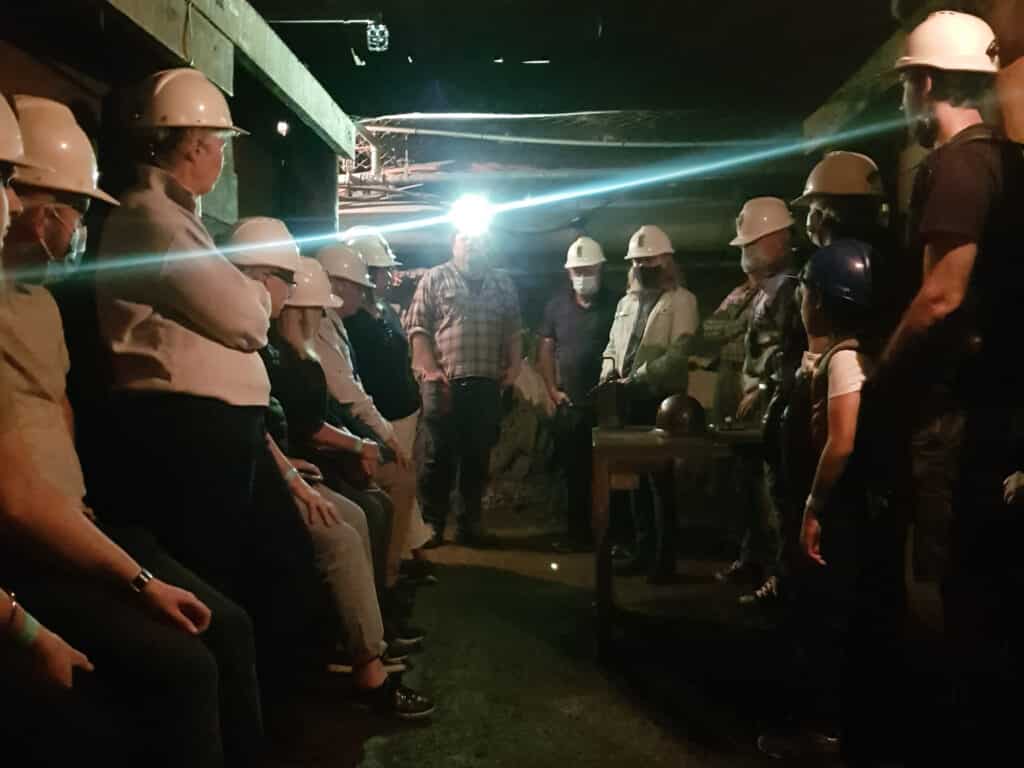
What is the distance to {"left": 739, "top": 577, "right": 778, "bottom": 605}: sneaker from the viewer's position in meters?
5.22

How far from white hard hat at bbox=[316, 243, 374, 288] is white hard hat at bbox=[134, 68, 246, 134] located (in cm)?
212

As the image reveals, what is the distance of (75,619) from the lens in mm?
2250

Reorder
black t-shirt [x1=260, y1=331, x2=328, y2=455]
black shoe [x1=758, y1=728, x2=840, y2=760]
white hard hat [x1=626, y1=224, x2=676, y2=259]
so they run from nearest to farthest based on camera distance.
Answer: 1. black shoe [x1=758, y1=728, x2=840, y2=760]
2. black t-shirt [x1=260, y1=331, x2=328, y2=455]
3. white hard hat [x1=626, y1=224, x2=676, y2=259]

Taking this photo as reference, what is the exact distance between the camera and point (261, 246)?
3.94m

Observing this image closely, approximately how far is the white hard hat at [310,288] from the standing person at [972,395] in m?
2.53

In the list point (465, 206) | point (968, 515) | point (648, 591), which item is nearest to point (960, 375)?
point (968, 515)

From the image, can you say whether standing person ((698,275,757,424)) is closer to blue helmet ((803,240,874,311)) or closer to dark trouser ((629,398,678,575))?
dark trouser ((629,398,678,575))

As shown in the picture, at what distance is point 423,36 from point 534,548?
3.68m

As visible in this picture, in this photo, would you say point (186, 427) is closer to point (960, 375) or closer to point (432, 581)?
point (960, 375)

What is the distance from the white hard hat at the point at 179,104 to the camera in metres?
3.13

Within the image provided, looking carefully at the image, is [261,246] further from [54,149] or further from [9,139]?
[9,139]

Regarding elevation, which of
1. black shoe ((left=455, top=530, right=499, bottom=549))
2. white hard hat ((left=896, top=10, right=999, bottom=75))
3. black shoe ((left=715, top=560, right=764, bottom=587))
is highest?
white hard hat ((left=896, top=10, right=999, bottom=75))

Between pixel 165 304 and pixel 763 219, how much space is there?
11.9 feet

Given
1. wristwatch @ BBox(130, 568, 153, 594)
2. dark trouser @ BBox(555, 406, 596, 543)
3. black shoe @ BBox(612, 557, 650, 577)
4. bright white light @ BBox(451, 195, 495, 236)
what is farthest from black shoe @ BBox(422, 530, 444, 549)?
wristwatch @ BBox(130, 568, 153, 594)
